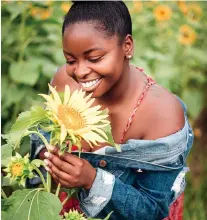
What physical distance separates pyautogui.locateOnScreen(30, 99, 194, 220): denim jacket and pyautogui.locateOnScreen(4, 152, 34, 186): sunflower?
0.18 m

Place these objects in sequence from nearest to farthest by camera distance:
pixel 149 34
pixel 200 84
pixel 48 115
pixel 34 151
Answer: pixel 48 115
pixel 34 151
pixel 149 34
pixel 200 84

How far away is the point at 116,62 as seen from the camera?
1.27 metres

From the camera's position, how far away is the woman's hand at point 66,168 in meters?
1.14

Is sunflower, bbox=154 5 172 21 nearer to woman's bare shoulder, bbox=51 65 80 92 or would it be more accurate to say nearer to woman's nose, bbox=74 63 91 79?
woman's bare shoulder, bbox=51 65 80 92

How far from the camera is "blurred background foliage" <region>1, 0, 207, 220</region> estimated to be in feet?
7.03

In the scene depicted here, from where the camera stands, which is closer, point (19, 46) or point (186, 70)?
point (19, 46)

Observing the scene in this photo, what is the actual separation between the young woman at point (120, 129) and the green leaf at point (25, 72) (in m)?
0.58

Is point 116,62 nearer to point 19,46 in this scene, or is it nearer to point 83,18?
point 83,18

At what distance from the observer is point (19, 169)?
44.6 inches

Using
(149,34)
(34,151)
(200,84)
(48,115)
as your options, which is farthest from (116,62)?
(200,84)

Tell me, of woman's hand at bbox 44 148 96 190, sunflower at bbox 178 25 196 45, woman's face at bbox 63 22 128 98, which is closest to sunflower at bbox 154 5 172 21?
sunflower at bbox 178 25 196 45

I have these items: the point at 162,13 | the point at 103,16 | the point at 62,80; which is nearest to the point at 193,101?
the point at 162,13

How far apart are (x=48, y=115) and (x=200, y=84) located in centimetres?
196

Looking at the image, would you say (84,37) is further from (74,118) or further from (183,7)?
(183,7)
